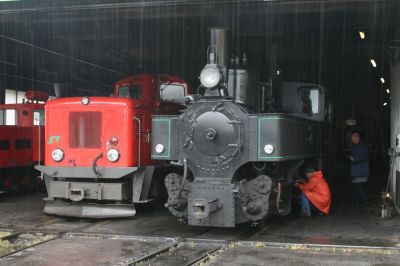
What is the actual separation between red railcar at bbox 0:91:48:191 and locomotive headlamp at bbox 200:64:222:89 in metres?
5.72

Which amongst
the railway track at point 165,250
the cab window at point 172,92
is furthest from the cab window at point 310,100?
the railway track at point 165,250

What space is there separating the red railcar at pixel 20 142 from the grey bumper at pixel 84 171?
2799 millimetres

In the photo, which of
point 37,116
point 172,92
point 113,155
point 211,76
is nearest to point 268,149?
point 211,76

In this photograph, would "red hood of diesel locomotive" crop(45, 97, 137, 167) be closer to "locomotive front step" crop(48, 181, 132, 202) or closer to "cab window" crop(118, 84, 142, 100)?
"locomotive front step" crop(48, 181, 132, 202)

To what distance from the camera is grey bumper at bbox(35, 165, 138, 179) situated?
362 inches

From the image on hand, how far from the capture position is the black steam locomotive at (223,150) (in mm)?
7664

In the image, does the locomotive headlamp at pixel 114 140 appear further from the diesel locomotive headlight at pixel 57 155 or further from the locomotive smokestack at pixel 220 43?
the locomotive smokestack at pixel 220 43

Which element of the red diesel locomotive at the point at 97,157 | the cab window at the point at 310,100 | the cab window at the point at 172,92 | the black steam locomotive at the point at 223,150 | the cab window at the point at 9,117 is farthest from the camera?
the cab window at the point at 9,117

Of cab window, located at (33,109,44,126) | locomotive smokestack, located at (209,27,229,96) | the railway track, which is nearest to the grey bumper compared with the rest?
the railway track

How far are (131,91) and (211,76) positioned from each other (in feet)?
11.9

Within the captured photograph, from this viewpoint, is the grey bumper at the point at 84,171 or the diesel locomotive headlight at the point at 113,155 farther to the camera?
the diesel locomotive headlight at the point at 113,155

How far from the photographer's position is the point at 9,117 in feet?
45.8

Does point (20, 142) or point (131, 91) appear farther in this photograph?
point (20, 142)

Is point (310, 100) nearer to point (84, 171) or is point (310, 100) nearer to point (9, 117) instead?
point (84, 171)
